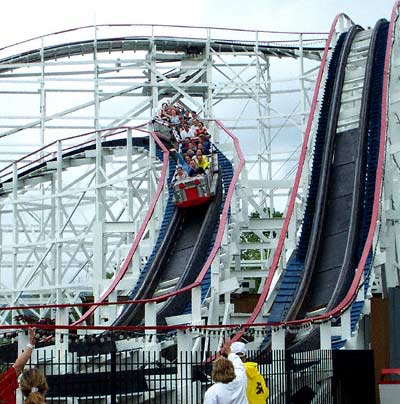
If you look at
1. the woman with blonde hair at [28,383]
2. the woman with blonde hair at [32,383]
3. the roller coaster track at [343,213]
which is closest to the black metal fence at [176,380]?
the woman with blonde hair at [28,383]

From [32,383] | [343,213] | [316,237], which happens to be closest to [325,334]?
[316,237]

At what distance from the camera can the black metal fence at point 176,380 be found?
25.2ft

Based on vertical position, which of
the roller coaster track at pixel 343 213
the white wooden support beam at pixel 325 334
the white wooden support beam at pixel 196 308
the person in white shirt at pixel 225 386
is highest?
the roller coaster track at pixel 343 213

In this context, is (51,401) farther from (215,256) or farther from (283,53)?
(283,53)

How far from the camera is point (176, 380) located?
816 cm

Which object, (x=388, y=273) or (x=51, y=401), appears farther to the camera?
(x=388, y=273)

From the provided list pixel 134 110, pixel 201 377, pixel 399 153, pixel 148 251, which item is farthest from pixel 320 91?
pixel 201 377

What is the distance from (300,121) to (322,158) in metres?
→ 6.61

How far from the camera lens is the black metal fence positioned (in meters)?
7.68

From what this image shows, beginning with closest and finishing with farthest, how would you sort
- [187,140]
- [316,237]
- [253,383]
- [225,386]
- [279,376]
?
[225,386]
[253,383]
[279,376]
[316,237]
[187,140]

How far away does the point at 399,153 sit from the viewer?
16.7m

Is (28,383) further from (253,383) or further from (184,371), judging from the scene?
(184,371)

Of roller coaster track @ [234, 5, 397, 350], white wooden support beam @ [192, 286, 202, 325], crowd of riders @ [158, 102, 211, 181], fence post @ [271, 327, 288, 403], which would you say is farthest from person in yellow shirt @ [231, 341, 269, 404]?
→ crowd of riders @ [158, 102, 211, 181]

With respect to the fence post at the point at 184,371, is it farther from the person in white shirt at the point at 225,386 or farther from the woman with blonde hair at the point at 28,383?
the woman with blonde hair at the point at 28,383
